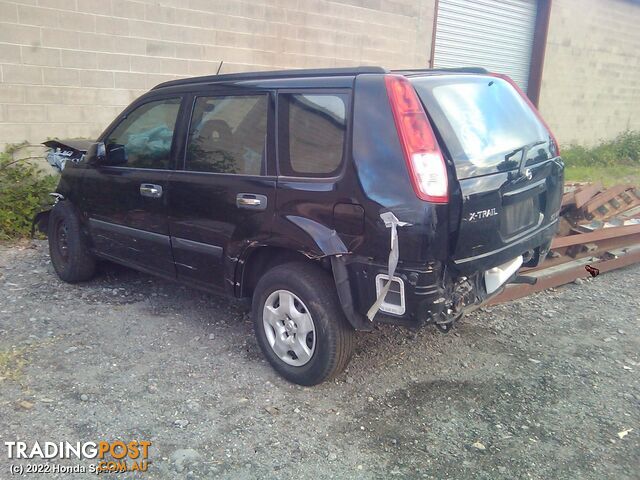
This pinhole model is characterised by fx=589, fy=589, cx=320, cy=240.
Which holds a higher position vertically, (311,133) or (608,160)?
(311,133)

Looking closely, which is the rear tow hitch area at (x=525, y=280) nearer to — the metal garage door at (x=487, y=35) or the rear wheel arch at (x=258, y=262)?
the rear wheel arch at (x=258, y=262)

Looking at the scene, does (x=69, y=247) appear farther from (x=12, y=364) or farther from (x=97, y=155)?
(x=12, y=364)

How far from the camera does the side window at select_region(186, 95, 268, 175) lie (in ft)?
12.4

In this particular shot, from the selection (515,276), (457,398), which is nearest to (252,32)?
(515,276)

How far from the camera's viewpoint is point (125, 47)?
25.3 ft

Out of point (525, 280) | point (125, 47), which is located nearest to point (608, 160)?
point (125, 47)

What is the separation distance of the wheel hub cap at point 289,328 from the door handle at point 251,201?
1.80ft

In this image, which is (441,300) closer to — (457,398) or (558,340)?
(457,398)

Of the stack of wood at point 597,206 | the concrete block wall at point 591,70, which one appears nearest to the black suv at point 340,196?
the stack of wood at point 597,206

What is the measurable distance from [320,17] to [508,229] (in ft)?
24.1

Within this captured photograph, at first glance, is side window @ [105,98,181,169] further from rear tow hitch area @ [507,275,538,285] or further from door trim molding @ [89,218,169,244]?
rear tow hitch area @ [507,275,538,285]

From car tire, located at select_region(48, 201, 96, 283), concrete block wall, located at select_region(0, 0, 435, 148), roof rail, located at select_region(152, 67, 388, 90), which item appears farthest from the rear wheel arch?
concrete block wall, located at select_region(0, 0, 435, 148)

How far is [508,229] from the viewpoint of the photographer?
3.54m

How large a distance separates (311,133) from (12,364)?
2495mm
